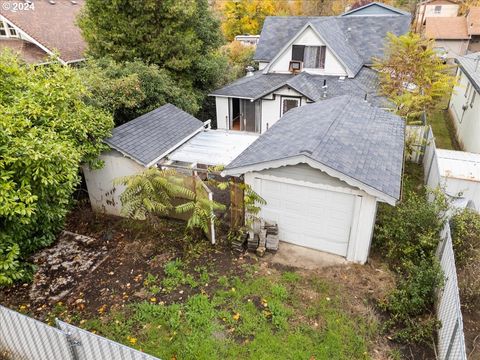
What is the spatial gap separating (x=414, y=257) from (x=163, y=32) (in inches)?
675

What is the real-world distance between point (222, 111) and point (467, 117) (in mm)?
14312

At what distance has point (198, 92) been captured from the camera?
22438 millimetres

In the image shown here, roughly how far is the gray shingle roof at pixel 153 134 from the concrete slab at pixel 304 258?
534cm

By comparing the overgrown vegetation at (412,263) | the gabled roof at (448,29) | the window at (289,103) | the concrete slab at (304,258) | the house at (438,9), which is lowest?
the concrete slab at (304,258)

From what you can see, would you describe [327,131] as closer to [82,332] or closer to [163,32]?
[82,332]

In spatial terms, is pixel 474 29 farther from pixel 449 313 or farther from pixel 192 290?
pixel 192 290

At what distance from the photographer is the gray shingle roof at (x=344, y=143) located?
9.14 metres

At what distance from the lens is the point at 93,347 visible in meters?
5.68

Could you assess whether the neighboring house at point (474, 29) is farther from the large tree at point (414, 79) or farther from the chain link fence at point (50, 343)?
the chain link fence at point (50, 343)

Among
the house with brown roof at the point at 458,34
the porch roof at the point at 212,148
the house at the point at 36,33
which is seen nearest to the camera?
A: the porch roof at the point at 212,148

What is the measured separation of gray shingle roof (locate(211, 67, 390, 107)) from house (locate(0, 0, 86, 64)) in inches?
478

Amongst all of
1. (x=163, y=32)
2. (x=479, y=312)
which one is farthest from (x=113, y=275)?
(x=163, y=32)

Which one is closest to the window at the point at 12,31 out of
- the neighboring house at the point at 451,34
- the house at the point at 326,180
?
the house at the point at 326,180

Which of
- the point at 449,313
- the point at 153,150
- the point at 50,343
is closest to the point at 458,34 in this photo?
the point at 153,150
